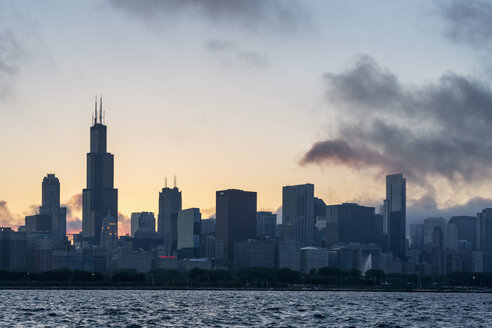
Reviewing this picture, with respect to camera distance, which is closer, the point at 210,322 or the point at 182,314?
the point at 210,322

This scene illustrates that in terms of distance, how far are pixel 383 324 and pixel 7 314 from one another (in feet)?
199

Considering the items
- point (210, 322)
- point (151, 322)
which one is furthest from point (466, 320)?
point (151, 322)

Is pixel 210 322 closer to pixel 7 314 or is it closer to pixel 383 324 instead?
pixel 383 324

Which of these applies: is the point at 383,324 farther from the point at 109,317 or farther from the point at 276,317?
the point at 109,317

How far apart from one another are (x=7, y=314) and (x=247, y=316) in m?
39.2

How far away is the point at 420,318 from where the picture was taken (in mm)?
152500

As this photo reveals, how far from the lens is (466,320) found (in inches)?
5925

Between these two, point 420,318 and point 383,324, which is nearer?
point 383,324

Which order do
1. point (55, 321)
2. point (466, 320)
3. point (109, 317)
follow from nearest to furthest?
point (55, 321) → point (109, 317) → point (466, 320)

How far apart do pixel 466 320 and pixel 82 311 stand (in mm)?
66541

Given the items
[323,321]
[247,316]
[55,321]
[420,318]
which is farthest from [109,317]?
[420,318]

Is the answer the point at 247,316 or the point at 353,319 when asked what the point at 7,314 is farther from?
the point at 353,319

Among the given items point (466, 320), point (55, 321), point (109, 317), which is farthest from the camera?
point (466, 320)

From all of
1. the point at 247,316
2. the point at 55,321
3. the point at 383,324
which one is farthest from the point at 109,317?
the point at 383,324
